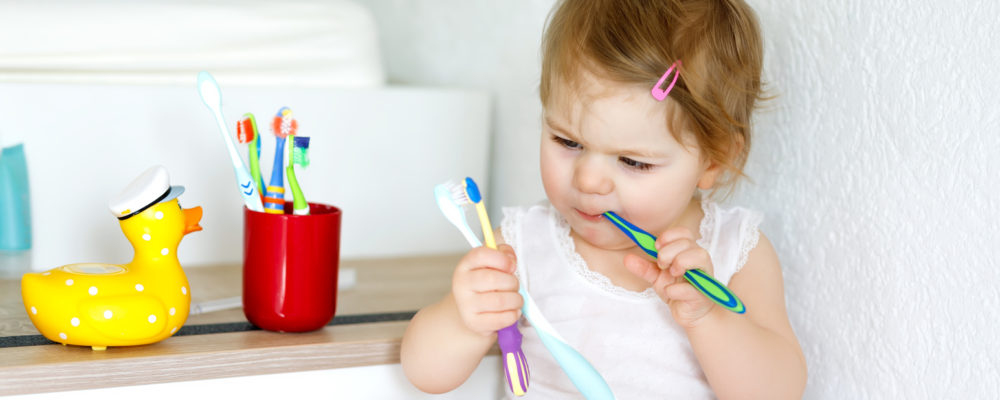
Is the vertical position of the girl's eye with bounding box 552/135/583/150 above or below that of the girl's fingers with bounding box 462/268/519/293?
above

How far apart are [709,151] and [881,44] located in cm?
15

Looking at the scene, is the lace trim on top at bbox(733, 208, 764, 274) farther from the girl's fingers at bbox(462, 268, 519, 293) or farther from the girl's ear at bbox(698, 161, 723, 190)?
the girl's fingers at bbox(462, 268, 519, 293)

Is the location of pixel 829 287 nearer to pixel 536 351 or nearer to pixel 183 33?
pixel 536 351


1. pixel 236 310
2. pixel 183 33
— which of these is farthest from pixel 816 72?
pixel 183 33

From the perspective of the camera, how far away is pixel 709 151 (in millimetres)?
700

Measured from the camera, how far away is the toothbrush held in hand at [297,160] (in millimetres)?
753

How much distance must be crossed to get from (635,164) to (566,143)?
62 millimetres

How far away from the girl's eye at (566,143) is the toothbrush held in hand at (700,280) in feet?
0.20

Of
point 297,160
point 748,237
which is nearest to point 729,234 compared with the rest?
point 748,237

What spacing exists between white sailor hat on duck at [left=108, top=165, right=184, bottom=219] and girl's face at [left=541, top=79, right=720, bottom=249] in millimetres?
315

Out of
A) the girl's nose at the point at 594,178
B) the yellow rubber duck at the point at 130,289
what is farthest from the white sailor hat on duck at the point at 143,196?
the girl's nose at the point at 594,178

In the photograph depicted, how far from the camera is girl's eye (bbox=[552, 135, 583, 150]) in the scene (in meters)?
0.71

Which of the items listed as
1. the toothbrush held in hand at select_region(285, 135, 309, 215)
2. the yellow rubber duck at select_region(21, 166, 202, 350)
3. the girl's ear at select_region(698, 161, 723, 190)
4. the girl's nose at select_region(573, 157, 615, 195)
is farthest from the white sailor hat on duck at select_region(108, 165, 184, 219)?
the girl's ear at select_region(698, 161, 723, 190)

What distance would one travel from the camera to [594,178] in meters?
0.68
